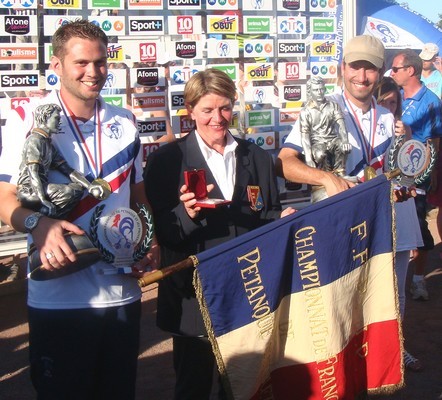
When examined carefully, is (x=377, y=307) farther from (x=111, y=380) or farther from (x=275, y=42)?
(x=275, y=42)

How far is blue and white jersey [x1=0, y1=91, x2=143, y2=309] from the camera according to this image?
3.13 metres

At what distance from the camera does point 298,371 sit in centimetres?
362

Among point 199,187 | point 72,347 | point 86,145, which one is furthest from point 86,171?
point 72,347

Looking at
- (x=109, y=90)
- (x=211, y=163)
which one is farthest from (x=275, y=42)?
(x=211, y=163)

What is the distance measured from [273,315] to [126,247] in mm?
823

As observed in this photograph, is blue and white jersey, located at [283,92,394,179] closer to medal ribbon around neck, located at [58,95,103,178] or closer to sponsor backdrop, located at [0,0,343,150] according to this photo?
medal ribbon around neck, located at [58,95,103,178]

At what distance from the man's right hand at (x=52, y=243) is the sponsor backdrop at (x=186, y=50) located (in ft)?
12.0

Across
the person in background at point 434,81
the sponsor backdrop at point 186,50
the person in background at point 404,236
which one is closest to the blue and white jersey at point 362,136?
the person in background at point 404,236

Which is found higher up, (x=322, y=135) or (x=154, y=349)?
(x=322, y=135)

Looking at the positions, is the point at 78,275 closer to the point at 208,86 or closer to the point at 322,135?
the point at 208,86

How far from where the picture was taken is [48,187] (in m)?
2.98

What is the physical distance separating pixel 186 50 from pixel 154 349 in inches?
110

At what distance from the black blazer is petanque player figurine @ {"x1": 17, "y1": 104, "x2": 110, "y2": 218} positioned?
1.97 feet

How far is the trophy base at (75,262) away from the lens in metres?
2.89
